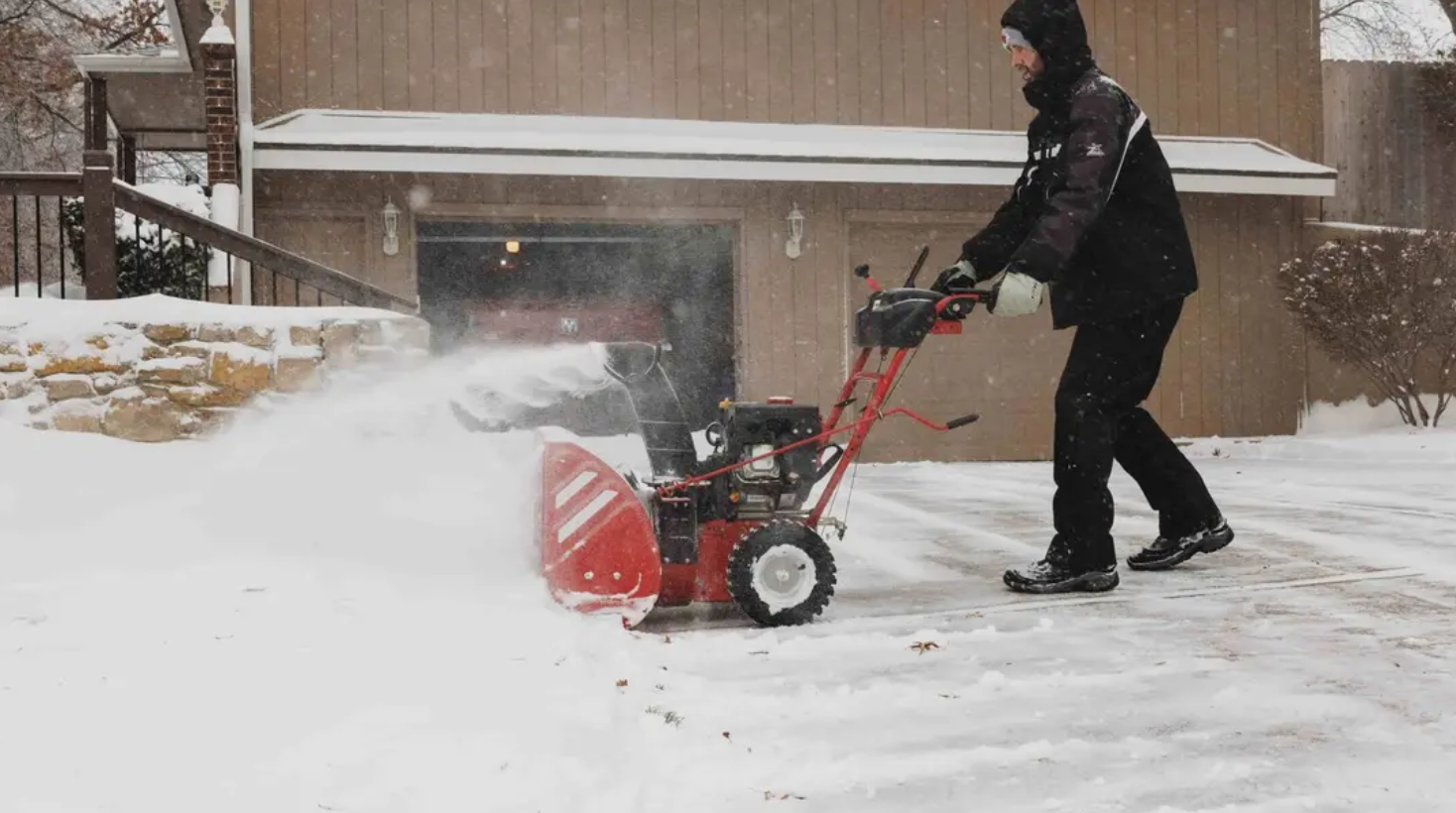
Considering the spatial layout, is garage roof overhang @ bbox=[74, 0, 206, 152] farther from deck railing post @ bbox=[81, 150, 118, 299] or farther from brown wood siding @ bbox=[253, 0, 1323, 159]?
deck railing post @ bbox=[81, 150, 118, 299]

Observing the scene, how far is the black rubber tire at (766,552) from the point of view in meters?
3.70

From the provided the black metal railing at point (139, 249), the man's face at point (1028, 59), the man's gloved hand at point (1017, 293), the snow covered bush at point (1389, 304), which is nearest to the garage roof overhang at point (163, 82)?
the black metal railing at point (139, 249)

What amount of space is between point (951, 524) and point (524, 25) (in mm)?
7446

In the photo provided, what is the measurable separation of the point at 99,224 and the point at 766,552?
406 centimetres

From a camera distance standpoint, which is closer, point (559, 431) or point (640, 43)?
point (559, 431)

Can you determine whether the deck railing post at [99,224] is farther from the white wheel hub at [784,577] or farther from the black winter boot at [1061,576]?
the black winter boot at [1061,576]

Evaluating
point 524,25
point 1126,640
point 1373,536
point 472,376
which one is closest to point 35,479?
point 472,376

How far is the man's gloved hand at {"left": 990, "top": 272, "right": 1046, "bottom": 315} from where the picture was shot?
12.7ft

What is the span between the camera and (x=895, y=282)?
40.2ft

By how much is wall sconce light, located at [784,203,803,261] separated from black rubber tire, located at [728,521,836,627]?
28.4 ft

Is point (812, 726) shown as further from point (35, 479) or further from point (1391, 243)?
point (1391, 243)

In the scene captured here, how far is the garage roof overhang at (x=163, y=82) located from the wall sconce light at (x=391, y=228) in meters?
2.03

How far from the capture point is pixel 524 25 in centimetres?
1184

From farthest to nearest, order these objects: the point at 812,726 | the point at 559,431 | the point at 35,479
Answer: the point at 35,479
the point at 559,431
the point at 812,726
